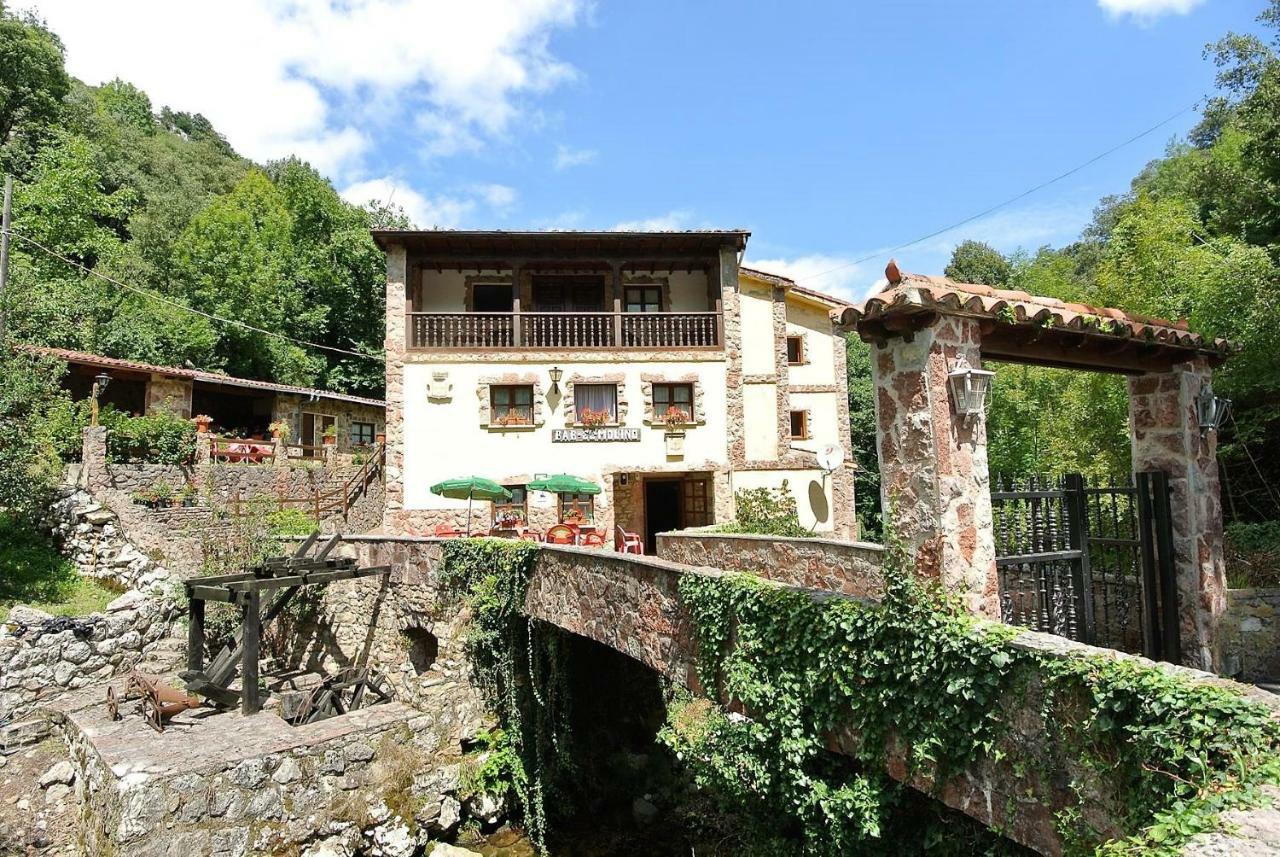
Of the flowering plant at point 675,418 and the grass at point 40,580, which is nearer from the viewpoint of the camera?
the grass at point 40,580

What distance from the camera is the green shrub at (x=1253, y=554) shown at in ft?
28.8

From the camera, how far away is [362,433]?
86.6 feet

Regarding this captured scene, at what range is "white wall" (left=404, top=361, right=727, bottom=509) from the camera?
16.4m

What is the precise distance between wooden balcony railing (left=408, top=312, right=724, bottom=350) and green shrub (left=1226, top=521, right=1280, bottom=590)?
10.9 metres

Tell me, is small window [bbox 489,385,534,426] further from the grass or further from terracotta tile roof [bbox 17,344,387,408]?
terracotta tile roof [bbox 17,344,387,408]

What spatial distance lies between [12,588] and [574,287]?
46.4 ft

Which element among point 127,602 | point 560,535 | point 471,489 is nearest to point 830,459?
point 560,535

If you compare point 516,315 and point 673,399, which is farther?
point 673,399

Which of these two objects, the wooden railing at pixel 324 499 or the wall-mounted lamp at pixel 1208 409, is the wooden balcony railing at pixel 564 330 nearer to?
the wooden railing at pixel 324 499

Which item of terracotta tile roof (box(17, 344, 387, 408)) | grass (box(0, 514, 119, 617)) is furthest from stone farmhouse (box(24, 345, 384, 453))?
grass (box(0, 514, 119, 617))

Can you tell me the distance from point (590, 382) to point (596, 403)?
579mm

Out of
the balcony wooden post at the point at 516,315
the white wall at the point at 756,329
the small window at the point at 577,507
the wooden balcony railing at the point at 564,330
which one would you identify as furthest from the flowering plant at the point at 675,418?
the balcony wooden post at the point at 516,315

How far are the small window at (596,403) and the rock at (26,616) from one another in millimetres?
11251

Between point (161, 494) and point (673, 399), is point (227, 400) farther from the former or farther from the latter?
point (673, 399)
